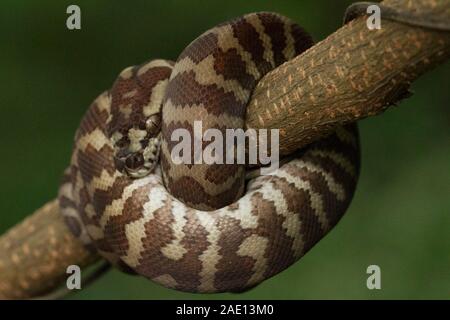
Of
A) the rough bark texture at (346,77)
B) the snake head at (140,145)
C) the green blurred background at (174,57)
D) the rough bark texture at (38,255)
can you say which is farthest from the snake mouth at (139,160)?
the green blurred background at (174,57)

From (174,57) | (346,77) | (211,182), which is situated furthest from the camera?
(174,57)

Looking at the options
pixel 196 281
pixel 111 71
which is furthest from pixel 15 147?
pixel 196 281

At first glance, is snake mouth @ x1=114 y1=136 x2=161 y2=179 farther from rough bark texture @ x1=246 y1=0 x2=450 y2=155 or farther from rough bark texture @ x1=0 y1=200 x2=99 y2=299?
rough bark texture @ x1=0 y1=200 x2=99 y2=299

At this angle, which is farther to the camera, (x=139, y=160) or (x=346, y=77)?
(x=139, y=160)

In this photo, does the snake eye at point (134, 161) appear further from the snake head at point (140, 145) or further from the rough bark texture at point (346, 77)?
the rough bark texture at point (346, 77)
